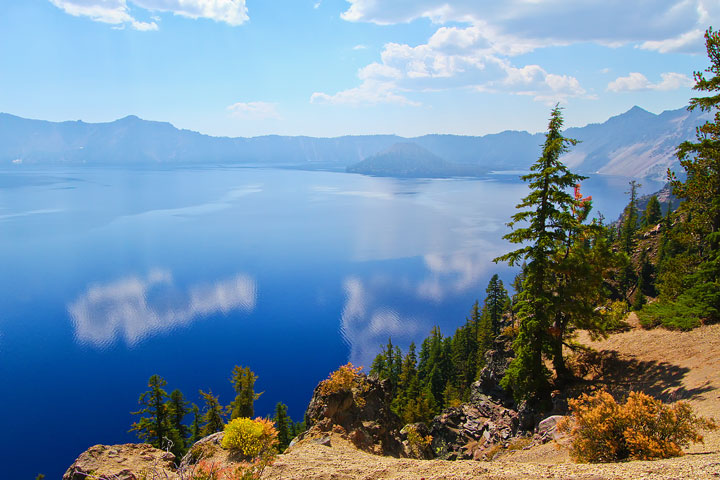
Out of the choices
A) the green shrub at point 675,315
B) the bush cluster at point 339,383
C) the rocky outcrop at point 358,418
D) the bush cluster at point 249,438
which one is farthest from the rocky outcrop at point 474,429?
the bush cluster at point 249,438

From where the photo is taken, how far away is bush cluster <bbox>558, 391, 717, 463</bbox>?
10.8 m

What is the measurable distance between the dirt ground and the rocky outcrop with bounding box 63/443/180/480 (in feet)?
12.6

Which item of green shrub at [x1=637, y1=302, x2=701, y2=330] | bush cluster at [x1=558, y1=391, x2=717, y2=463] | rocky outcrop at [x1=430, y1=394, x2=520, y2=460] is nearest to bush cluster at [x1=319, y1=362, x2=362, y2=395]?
rocky outcrop at [x1=430, y1=394, x2=520, y2=460]

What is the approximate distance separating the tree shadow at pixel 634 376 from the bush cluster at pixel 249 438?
14.4m

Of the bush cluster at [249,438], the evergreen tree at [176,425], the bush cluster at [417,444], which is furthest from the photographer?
the evergreen tree at [176,425]

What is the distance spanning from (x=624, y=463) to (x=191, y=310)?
271 feet

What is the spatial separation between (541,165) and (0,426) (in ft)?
227

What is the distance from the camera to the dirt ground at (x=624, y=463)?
10.0m

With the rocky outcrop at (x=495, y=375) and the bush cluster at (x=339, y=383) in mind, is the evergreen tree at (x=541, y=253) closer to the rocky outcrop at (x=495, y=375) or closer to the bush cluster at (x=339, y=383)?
the bush cluster at (x=339, y=383)

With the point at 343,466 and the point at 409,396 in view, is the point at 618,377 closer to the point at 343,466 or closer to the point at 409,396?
the point at 343,466

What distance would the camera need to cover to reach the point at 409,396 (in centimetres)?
4753

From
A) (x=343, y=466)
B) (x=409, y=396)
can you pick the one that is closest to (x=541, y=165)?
(x=343, y=466)

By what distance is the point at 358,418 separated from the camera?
22031mm

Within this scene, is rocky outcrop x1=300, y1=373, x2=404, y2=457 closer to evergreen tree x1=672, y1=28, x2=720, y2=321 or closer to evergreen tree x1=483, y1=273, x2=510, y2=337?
evergreen tree x1=672, y1=28, x2=720, y2=321
